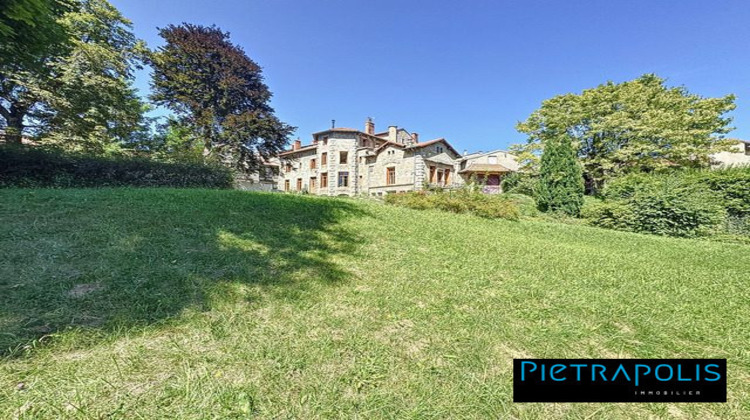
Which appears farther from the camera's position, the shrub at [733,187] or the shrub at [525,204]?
the shrub at [525,204]

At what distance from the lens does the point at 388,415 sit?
5.47 feet

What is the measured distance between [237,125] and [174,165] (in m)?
7.61

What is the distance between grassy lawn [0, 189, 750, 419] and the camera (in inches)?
69.1

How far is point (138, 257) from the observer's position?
3.48 meters

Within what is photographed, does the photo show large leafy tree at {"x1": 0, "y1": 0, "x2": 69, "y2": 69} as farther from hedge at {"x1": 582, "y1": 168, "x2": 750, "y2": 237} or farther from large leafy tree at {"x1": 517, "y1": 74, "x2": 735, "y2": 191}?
large leafy tree at {"x1": 517, "y1": 74, "x2": 735, "y2": 191}

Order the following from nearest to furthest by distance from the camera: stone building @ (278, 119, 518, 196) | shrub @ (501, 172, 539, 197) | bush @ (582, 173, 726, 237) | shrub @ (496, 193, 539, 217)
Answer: bush @ (582, 173, 726, 237) < shrub @ (496, 193, 539, 217) < shrub @ (501, 172, 539, 197) < stone building @ (278, 119, 518, 196)

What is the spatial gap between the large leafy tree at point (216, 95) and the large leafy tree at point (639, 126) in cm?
2007

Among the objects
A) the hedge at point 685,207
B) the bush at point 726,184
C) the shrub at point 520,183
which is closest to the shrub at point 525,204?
the shrub at point 520,183

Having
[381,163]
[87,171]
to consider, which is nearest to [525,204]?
[381,163]

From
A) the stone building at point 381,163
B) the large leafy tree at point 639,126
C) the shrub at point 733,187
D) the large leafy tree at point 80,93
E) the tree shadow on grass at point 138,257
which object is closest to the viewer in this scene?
the tree shadow on grass at point 138,257

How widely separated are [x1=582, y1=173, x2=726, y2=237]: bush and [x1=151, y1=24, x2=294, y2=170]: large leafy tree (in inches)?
748

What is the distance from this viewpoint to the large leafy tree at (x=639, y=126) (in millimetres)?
17828

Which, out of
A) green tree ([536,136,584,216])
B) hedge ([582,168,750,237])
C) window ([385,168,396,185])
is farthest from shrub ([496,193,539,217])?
window ([385,168,396,185])

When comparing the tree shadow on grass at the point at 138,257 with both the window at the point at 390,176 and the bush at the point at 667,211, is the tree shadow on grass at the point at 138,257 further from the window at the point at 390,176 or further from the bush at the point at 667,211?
the window at the point at 390,176
